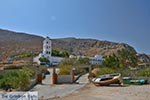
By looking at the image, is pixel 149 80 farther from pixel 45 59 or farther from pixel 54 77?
pixel 45 59

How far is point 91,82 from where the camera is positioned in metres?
34.1

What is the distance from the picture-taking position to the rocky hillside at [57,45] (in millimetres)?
122425

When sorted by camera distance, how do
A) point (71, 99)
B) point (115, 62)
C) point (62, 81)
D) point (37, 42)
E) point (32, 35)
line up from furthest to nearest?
1. point (32, 35)
2. point (37, 42)
3. point (115, 62)
4. point (62, 81)
5. point (71, 99)

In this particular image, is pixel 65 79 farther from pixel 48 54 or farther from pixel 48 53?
pixel 48 53

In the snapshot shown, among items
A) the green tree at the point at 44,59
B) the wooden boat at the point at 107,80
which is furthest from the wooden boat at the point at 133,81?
the green tree at the point at 44,59

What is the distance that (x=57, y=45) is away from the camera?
144 m

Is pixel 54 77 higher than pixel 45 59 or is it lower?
lower

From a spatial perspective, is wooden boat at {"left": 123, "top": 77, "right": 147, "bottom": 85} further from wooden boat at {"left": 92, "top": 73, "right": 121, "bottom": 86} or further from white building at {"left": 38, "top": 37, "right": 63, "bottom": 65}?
white building at {"left": 38, "top": 37, "right": 63, "bottom": 65}

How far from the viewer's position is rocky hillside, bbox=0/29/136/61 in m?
122

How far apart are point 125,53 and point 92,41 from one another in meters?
99.8

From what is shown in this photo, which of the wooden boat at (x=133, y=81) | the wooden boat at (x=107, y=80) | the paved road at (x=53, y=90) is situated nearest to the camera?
the paved road at (x=53, y=90)

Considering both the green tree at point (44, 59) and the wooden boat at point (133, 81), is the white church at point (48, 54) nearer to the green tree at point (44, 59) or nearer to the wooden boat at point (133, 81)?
the green tree at point (44, 59)

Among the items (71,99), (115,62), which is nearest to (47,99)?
(71,99)

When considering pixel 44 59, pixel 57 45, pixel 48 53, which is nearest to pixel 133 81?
pixel 44 59
